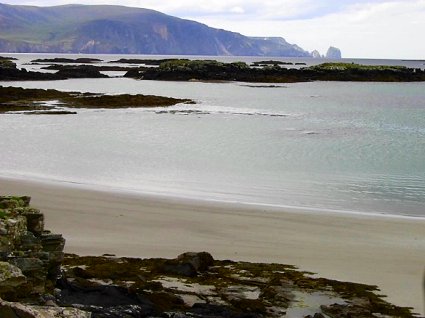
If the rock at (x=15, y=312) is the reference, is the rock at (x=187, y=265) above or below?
below

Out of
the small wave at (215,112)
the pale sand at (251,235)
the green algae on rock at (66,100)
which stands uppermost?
the green algae on rock at (66,100)

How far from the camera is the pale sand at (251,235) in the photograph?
998cm

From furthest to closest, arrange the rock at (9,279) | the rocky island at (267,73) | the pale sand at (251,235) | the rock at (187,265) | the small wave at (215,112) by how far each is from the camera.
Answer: the rocky island at (267,73), the small wave at (215,112), the pale sand at (251,235), the rock at (187,265), the rock at (9,279)

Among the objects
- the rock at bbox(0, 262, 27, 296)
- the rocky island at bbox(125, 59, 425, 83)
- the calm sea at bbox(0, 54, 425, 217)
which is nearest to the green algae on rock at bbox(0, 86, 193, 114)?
the calm sea at bbox(0, 54, 425, 217)

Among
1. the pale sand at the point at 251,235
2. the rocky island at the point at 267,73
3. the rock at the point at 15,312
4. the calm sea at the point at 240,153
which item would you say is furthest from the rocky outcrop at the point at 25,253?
the rocky island at the point at 267,73

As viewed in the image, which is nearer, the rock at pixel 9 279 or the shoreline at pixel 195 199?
the rock at pixel 9 279

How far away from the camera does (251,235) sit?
12.1 m

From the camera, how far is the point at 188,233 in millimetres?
12242

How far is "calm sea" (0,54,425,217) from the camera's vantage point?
17.5m

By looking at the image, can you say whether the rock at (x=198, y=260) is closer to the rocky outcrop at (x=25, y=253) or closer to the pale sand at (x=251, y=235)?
the pale sand at (x=251, y=235)

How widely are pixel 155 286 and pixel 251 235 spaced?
399 centimetres

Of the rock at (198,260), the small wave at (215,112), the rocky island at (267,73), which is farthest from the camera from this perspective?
the rocky island at (267,73)

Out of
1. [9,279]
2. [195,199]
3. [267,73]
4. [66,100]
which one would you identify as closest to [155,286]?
[9,279]

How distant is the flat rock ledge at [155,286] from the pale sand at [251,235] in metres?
0.66
